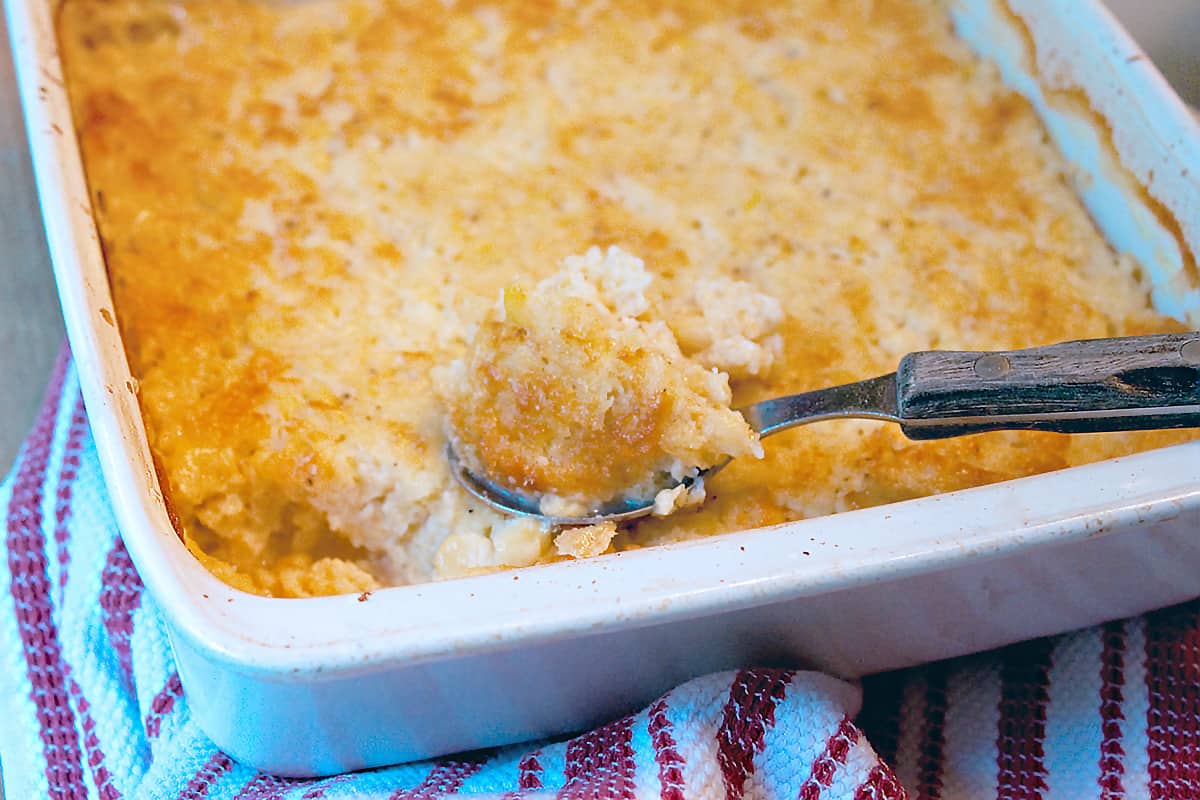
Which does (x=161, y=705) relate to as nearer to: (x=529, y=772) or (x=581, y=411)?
(x=529, y=772)

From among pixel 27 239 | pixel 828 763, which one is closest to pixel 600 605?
pixel 828 763

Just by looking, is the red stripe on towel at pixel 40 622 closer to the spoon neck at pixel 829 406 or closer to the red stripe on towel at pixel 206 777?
the red stripe on towel at pixel 206 777

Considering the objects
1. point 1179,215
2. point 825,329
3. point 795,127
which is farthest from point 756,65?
point 1179,215

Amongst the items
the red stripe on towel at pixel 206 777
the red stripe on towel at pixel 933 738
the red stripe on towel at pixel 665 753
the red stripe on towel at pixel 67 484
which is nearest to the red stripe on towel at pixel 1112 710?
the red stripe on towel at pixel 933 738

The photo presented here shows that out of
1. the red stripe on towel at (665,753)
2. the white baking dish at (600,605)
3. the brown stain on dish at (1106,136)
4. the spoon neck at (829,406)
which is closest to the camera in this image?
the white baking dish at (600,605)

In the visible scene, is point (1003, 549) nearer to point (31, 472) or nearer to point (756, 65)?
point (756, 65)

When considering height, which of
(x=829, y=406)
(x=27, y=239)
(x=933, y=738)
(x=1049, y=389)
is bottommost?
(x=933, y=738)

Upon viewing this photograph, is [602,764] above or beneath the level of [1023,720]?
above
